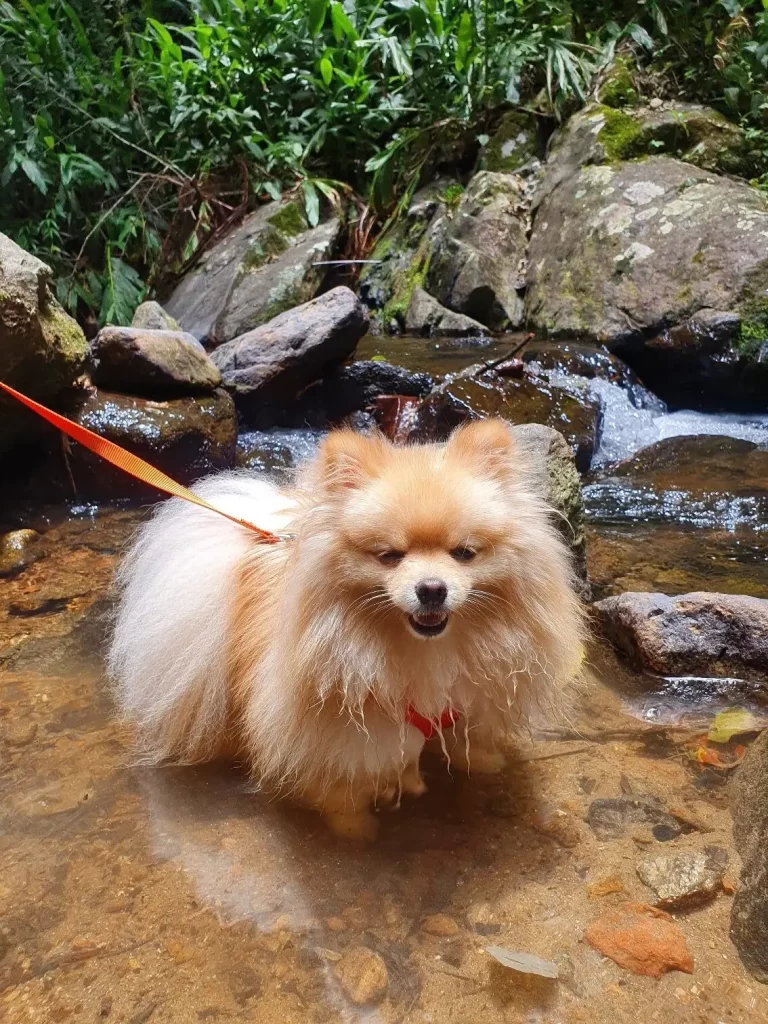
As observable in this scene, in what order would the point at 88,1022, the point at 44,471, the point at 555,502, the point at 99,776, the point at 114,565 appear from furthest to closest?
the point at 44,471
the point at 114,565
the point at 555,502
the point at 99,776
the point at 88,1022

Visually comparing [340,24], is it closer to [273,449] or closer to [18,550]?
[273,449]

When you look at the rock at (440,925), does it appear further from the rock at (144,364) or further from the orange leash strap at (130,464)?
the rock at (144,364)

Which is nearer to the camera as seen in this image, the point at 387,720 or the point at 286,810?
the point at 387,720

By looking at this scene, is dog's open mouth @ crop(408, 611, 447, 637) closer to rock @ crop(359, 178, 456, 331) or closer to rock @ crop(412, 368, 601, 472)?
rock @ crop(412, 368, 601, 472)

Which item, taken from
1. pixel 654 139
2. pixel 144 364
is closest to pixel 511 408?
pixel 144 364

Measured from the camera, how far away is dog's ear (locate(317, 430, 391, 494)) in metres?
1.83

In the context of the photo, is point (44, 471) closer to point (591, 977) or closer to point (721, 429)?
point (591, 977)

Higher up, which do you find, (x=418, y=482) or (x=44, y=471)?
(x=418, y=482)

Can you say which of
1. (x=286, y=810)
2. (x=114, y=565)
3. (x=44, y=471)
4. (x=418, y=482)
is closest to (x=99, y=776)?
(x=286, y=810)

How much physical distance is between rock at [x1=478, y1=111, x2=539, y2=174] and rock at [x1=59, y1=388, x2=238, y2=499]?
222 inches

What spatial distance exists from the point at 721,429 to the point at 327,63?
22.3ft

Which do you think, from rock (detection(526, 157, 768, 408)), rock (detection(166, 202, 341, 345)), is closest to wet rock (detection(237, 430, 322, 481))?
rock (detection(166, 202, 341, 345))

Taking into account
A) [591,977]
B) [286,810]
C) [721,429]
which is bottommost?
[721,429]

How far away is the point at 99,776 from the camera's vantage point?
2229mm
